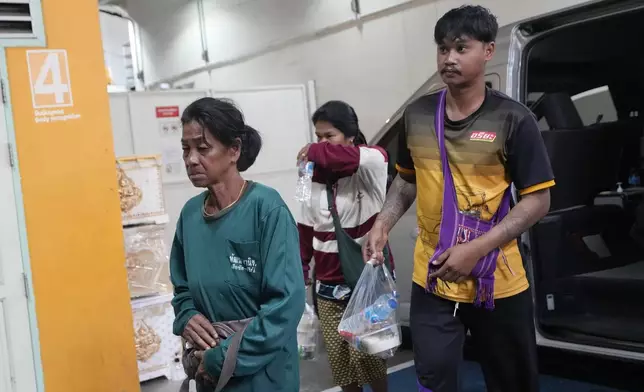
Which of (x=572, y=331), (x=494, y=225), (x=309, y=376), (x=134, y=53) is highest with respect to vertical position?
(x=134, y=53)

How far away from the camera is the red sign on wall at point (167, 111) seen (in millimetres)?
6086

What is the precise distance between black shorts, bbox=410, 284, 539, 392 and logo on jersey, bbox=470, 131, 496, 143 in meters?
0.51

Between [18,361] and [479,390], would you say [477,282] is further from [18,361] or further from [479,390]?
[18,361]

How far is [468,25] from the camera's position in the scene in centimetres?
198

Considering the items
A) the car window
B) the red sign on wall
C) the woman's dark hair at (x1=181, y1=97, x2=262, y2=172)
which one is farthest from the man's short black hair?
the red sign on wall

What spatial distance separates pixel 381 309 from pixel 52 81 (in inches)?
79.9

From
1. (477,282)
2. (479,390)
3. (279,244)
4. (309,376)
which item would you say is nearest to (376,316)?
(477,282)

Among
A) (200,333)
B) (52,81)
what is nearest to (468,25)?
(200,333)

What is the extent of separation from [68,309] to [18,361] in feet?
1.08

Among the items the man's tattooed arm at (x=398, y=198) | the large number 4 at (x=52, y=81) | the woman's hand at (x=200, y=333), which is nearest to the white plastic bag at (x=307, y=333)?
the man's tattooed arm at (x=398, y=198)

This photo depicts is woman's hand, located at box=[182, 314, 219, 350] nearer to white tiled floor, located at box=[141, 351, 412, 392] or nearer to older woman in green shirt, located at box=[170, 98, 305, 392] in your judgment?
older woman in green shirt, located at box=[170, 98, 305, 392]

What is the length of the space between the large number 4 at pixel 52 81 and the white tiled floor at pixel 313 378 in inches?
80.5

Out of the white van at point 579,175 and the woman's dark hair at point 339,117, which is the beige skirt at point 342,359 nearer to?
A: the woman's dark hair at point 339,117

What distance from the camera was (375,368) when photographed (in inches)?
112
